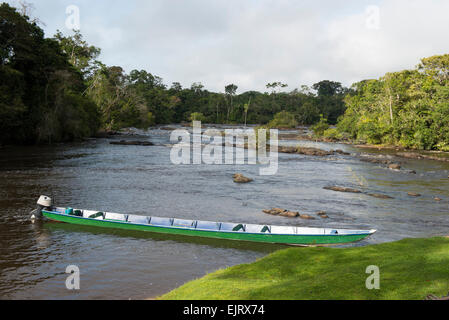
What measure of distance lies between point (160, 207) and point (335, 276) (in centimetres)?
1520

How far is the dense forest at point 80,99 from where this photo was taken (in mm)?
44875

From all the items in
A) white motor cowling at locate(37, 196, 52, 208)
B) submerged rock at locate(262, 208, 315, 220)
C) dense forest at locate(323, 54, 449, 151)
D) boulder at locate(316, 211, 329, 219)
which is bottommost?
boulder at locate(316, 211, 329, 219)

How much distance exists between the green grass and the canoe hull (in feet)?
6.83

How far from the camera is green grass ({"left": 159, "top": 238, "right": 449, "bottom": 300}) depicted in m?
8.92

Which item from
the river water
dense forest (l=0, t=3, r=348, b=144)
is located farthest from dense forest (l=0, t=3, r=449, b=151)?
the river water

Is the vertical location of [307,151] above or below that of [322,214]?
above

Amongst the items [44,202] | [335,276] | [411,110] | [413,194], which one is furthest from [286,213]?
[411,110]

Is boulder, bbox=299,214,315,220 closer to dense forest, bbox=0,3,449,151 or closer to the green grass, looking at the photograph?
the green grass

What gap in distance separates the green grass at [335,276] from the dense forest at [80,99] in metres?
39.3

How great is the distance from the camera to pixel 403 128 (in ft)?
200

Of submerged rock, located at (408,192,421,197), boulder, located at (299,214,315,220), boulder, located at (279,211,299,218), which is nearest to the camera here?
boulder, located at (299,214,315,220)

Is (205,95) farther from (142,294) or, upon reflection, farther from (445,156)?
(142,294)

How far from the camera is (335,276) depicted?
1014cm

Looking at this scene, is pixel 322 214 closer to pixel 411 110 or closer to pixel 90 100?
pixel 411 110
